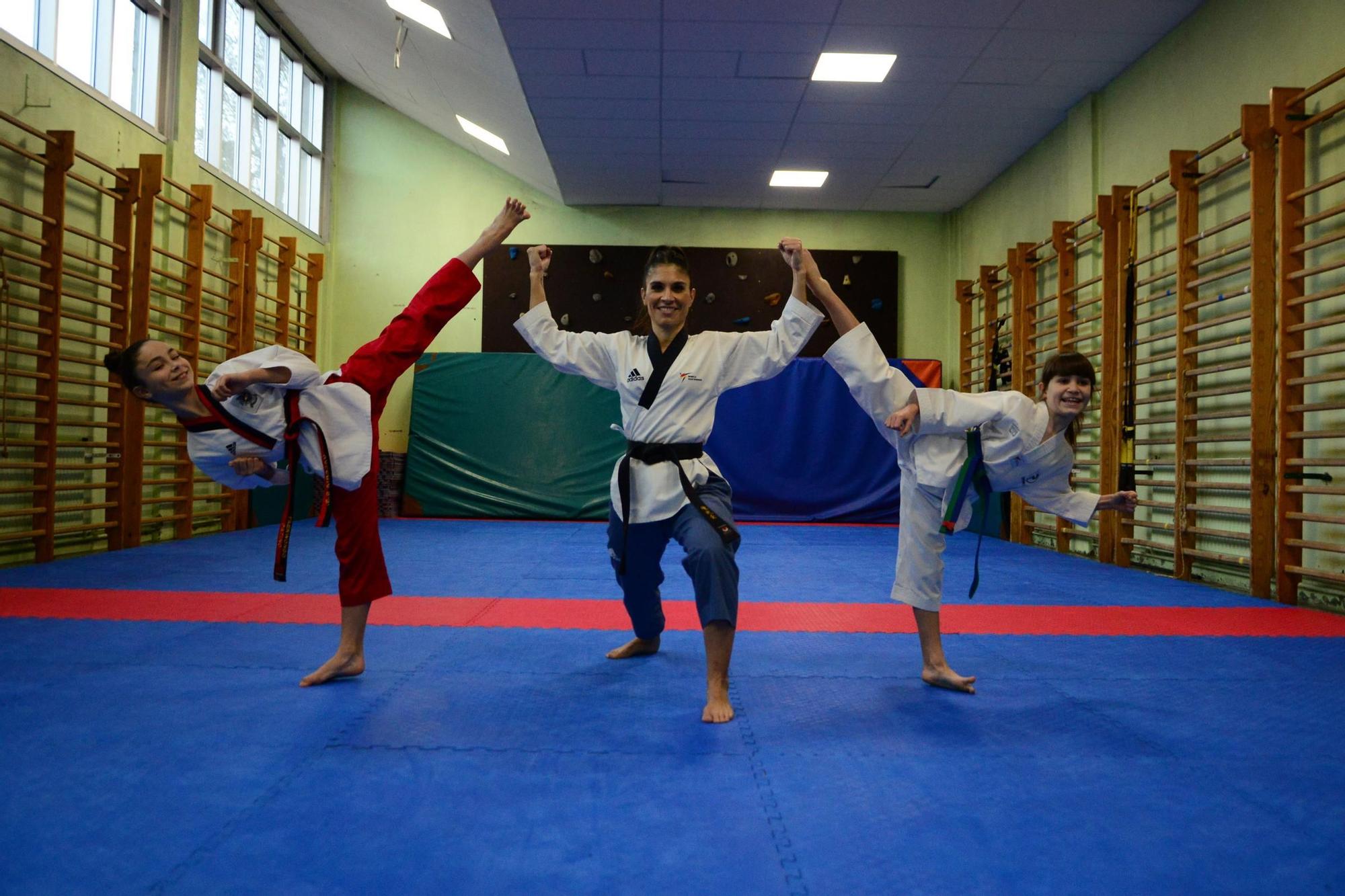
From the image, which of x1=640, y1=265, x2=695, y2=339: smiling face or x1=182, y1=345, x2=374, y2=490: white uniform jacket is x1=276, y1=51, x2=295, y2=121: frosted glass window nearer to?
x1=182, y1=345, x2=374, y2=490: white uniform jacket

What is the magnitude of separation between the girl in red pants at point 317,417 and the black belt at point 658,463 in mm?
681

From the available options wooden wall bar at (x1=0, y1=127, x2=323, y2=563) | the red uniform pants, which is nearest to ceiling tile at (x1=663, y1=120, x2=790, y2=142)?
wooden wall bar at (x1=0, y1=127, x2=323, y2=563)

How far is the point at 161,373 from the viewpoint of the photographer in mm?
2176

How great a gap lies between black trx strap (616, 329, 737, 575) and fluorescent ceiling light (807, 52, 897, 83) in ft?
13.8

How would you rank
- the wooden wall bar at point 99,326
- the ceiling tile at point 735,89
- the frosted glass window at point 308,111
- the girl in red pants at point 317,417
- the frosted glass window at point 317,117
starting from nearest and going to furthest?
the girl in red pants at point 317,417
the wooden wall bar at point 99,326
the ceiling tile at point 735,89
the frosted glass window at point 308,111
the frosted glass window at point 317,117

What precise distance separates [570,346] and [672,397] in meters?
0.38

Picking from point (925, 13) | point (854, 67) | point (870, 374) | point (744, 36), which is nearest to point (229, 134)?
point (744, 36)

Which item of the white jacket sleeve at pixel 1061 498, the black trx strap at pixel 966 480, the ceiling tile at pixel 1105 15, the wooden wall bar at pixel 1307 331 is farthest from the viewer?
the ceiling tile at pixel 1105 15

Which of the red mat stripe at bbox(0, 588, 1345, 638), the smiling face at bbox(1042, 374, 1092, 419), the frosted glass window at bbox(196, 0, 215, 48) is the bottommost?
the red mat stripe at bbox(0, 588, 1345, 638)

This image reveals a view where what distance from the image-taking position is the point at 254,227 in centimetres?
727

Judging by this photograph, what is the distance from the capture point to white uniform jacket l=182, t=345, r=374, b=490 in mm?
2275

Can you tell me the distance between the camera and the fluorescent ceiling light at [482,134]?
26.9 ft

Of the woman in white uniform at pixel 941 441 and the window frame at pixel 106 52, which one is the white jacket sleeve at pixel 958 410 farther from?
the window frame at pixel 106 52

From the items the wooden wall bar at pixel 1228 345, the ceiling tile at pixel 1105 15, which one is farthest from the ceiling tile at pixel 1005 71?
the wooden wall bar at pixel 1228 345
